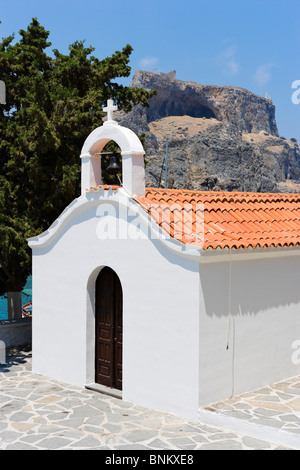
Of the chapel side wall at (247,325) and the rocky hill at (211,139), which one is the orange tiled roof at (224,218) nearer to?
the chapel side wall at (247,325)

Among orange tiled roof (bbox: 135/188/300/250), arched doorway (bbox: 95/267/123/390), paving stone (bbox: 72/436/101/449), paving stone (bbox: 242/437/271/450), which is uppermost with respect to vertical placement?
orange tiled roof (bbox: 135/188/300/250)

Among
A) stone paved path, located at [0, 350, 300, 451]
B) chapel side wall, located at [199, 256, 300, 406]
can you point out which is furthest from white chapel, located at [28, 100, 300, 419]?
stone paved path, located at [0, 350, 300, 451]

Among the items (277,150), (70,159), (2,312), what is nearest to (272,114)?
(277,150)

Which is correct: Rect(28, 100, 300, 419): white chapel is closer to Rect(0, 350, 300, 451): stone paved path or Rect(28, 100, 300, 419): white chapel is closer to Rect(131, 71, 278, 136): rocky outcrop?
Rect(0, 350, 300, 451): stone paved path

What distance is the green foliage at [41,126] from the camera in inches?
511

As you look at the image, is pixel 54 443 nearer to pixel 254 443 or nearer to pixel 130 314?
pixel 130 314

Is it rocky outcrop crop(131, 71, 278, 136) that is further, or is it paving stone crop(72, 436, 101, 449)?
rocky outcrop crop(131, 71, 278, 136)

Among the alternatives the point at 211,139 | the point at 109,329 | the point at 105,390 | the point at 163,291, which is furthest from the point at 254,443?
the point at 211,139

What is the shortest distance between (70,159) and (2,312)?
26721 mm

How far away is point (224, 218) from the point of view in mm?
9852

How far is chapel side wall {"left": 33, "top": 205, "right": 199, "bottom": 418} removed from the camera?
327 inches

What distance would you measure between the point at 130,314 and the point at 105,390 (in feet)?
5.62

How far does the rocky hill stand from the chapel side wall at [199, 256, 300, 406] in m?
58.0

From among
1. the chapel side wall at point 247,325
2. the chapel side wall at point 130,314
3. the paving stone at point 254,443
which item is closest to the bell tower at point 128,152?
the chapel side wall at point 130,314
